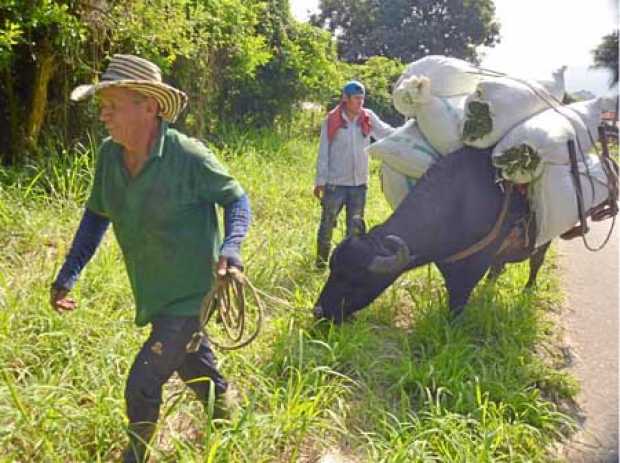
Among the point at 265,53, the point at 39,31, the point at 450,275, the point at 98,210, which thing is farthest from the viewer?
the point at 265,53

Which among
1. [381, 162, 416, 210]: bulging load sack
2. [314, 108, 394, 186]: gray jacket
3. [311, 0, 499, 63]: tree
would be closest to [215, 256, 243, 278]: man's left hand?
[381, 162, 416, 210]: bulging load sack

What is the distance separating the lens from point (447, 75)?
12.3ft

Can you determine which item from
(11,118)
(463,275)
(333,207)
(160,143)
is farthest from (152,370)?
(11,118)

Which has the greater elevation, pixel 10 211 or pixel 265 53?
pixel 265 53

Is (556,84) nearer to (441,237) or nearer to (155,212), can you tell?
(441,237)

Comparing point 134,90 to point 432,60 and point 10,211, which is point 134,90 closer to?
point 432,60

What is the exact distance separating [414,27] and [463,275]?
83.7 feet

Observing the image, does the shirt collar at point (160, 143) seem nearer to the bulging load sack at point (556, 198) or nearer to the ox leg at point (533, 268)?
the bulging load sack at point (556, 198)

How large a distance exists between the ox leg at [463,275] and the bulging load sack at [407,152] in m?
0.58

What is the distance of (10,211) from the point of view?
4137mm

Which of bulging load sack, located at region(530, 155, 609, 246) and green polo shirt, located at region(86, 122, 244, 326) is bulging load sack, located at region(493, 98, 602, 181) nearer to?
bulging load sack, located at region(530, 155, 609, 246)

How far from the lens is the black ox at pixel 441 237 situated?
3077 mm

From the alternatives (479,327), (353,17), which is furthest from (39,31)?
(353,17)

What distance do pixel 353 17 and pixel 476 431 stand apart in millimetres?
27798
